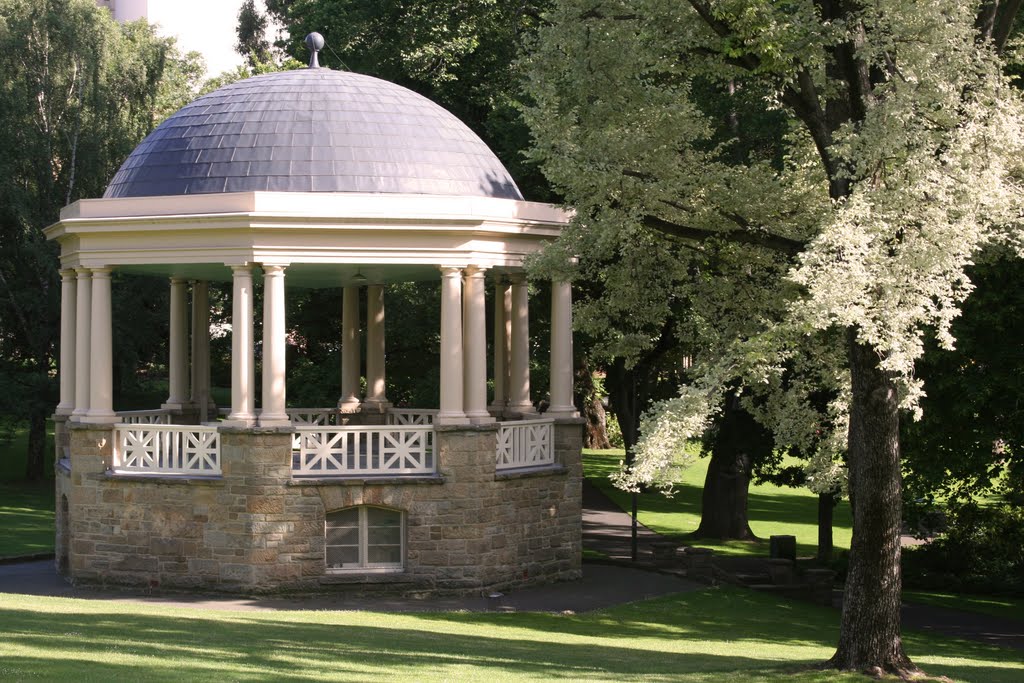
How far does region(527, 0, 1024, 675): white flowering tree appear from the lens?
45.8 feet

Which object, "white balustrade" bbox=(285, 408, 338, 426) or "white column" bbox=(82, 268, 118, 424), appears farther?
"white balustrade" bbox=(285, 408, 338, 426)

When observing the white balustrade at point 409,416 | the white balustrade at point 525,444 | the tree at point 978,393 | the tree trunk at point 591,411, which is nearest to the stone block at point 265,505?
the white balustrade at point 525,444

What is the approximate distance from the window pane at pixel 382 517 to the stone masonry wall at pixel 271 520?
0.44 metres

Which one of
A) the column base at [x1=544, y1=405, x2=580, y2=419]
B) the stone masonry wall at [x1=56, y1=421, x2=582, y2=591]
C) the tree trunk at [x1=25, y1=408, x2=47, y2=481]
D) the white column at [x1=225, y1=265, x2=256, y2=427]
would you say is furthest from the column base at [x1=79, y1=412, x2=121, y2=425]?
the tree trunk at [x1=25, y1=408, x2=47, y2=481]

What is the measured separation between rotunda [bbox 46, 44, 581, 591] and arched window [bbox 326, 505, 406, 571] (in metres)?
0.03

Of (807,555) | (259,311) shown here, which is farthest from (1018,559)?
(259,311)

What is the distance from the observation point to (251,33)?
68.2 m

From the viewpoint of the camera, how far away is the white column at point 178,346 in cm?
2723

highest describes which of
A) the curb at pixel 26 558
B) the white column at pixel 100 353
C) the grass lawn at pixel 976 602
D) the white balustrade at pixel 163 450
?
the white column at pixel 100 353

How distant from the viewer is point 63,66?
40562mm

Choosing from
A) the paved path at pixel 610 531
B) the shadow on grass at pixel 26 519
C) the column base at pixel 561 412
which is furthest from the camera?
the paved path at pixel 610 531

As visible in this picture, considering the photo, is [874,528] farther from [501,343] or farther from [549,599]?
[501,343]

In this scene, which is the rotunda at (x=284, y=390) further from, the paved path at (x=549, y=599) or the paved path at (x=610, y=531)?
the paved path at (x=610, y=531)

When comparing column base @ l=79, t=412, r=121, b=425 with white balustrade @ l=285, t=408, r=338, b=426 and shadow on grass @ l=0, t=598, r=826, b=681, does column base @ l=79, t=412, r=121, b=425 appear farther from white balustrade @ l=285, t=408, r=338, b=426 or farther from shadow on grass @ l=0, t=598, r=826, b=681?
white balustrade @ l=285, t=408, r=338, b=426
